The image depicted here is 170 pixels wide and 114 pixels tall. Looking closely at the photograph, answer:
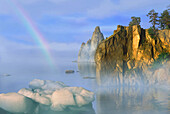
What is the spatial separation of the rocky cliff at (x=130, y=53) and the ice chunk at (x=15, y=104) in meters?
29.5

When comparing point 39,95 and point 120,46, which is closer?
point 39,95

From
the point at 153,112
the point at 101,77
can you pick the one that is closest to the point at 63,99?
the point at 153,112

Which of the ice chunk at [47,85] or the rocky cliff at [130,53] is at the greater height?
the rocky cliff at [130,53]

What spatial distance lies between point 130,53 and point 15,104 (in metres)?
36.5

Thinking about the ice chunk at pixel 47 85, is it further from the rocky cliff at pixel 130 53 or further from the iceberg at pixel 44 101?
the rocky cliff at pixel 130 53

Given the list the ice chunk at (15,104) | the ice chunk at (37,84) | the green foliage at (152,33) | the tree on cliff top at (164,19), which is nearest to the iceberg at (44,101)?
the ice chunk at (15,104)

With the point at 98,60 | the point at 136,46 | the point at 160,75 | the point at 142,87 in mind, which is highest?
the point at 136,46

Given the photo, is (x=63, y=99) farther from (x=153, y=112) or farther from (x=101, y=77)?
(x=101, y=77)

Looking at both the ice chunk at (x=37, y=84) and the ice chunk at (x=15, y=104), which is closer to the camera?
the ice chunk at (x=15, y=104)

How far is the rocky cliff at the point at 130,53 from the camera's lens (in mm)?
50156

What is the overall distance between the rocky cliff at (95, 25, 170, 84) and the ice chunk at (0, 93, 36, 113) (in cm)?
2952

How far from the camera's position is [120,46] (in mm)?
51781

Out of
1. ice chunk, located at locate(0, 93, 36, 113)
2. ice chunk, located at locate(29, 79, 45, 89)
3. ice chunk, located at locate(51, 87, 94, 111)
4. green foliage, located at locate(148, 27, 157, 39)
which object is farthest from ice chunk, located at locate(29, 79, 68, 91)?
green foliage, located at locate(148, 27, 157, 39)

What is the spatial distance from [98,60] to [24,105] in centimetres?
3112
